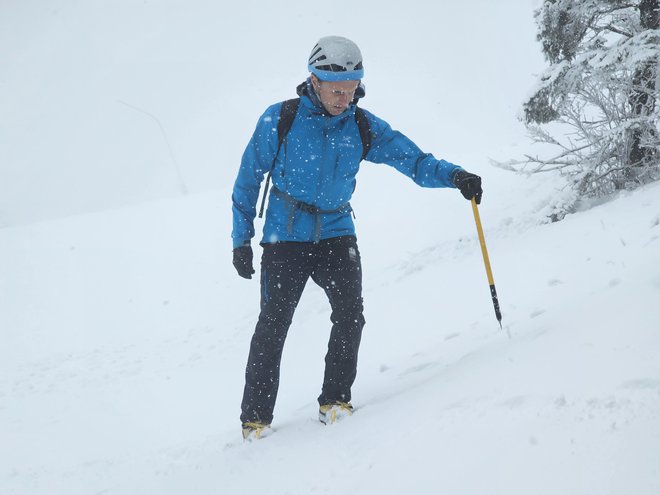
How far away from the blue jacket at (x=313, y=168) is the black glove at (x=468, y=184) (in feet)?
0.31

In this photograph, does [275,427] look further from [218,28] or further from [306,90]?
[218,28]

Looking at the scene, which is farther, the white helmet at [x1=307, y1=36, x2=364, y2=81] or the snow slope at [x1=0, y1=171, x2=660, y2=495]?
the white helmet at [x1=307, y1=36, x2=364, y2=81]

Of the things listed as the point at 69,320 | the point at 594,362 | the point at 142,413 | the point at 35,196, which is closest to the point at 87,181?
the point at 35,196

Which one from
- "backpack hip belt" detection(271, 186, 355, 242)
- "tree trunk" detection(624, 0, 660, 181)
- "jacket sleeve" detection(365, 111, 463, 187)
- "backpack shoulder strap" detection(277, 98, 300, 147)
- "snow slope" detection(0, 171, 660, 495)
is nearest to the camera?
"snow slope" detection(0, 171, 660, 495)

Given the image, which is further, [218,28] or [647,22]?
[218,28]

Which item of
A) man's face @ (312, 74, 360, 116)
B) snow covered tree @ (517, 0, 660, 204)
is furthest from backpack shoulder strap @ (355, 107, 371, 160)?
snow covered tree @ (517, 0, 660, 204)

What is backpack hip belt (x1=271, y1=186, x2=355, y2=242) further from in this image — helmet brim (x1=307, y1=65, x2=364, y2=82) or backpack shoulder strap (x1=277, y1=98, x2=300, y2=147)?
helmet brim (x1=307, y1=65, x2=364, y2=82)

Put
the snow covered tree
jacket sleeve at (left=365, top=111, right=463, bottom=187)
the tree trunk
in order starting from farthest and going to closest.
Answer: the tree trunk < the snow covered tree < jacket sleeve at (left=365, top=111, right=463, bottom=187)

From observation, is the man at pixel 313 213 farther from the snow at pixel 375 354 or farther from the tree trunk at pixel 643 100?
the tree trunk at pixel 643 100

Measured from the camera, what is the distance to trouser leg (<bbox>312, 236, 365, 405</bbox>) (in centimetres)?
392

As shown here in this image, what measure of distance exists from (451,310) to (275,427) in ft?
10.7

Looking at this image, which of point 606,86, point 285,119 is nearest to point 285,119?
point 285,119

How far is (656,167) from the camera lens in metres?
8.53

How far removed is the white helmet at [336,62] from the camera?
11.5 ft
